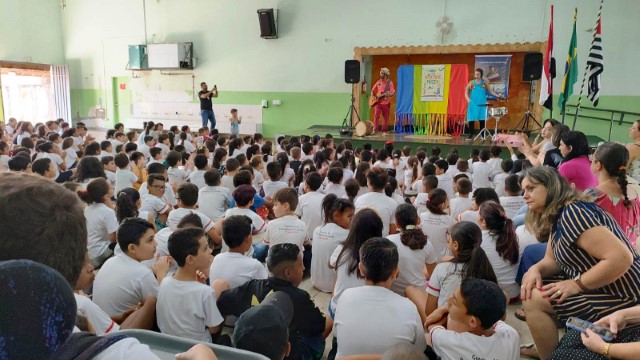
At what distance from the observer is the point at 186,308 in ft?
6.70

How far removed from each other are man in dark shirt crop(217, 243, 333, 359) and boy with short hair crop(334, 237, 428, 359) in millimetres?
208

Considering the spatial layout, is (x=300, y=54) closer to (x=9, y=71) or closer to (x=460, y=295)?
(x=9, y=71)

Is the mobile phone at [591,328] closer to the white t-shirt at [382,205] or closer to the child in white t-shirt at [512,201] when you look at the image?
the white t-shirt at [382,205]

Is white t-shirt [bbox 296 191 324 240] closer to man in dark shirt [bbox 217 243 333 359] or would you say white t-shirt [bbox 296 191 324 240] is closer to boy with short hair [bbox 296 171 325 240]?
boy with short hair [bbox 296 171 325 240]

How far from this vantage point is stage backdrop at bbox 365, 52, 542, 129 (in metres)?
10.2

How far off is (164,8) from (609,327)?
43.9 ft

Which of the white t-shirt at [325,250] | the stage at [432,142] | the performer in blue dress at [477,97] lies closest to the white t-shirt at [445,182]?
the white t-shirt at [325,250]

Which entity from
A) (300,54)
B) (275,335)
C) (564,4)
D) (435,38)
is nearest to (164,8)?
(300,54)

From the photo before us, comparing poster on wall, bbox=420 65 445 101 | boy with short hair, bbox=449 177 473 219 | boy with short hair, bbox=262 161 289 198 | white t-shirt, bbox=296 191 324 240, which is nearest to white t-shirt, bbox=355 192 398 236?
white t-shirt, bbox=296 191 324 240

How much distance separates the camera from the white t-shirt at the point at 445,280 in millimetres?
2281

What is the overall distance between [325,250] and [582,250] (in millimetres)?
1616

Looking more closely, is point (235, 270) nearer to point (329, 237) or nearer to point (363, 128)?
point (329, 237)

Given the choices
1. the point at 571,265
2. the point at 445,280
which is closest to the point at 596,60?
the point at 571,265

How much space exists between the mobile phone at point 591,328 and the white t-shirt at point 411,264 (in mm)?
1038
